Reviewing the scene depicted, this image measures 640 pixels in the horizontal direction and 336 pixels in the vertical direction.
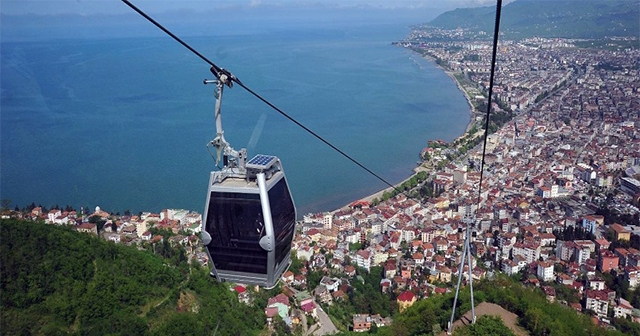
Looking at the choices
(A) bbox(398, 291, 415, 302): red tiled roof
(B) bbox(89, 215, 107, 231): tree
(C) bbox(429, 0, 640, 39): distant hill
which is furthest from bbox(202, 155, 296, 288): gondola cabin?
(C) bbox(429, 0, 640, 39): distant hill

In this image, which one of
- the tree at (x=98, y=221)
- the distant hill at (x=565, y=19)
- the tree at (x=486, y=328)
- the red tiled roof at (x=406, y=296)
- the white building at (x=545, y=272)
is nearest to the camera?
the tree at (x=486, y=328)

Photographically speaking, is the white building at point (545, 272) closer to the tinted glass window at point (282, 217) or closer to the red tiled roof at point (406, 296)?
the red tiled roof at point (406, 296)

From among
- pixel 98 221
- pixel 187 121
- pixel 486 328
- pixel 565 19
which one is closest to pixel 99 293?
pixel 98 221

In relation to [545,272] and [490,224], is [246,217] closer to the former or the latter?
[545,272]

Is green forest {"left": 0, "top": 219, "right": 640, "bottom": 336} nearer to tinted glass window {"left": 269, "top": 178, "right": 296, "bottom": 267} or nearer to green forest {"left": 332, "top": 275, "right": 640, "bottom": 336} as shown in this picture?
green forest {"left": 332, "top": 275, "right": 640, "bottom": 336}

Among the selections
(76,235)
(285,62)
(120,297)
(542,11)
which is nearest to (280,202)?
(120,297)

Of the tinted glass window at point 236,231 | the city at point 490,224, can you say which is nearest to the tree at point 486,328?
the city at point 490,224

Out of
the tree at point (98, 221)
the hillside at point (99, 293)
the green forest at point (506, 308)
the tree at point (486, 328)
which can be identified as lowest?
the tree at point (98, 221)

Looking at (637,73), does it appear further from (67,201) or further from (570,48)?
(67,201)
